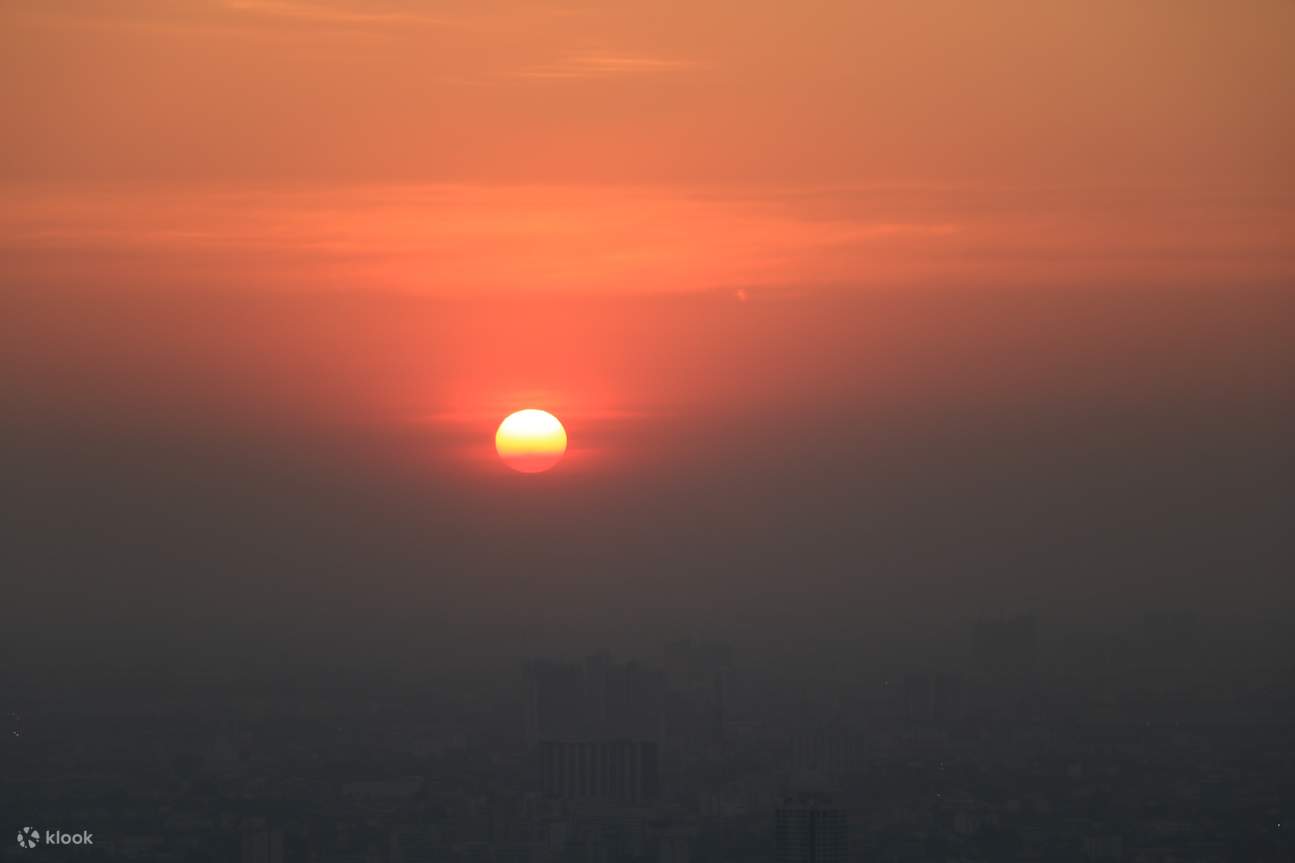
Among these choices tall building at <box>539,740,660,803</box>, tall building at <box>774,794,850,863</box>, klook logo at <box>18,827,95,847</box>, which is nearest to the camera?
klook logo at <box>18,827,95,847</box>

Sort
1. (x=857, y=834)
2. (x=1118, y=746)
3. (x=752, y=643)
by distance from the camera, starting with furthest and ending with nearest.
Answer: (x=752, y=643) < (x=1118, y=746) < (x=857, y=834)

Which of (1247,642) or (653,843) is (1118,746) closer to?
(1247,642)

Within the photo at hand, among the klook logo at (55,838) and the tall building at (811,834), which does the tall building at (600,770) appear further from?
the klook logo at (55,838)

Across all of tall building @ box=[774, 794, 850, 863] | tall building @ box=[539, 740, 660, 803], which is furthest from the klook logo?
tall building @ box=[774, 794, 850, 863]

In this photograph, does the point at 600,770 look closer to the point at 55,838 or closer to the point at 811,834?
the point at 811,834

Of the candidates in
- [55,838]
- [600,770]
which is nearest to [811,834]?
[600,770]

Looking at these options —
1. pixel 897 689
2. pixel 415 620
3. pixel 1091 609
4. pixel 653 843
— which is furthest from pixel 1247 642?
pixel 415 620

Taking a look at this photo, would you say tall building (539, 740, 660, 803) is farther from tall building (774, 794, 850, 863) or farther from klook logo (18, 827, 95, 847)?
klook logo (18, 827, 95, 847)
